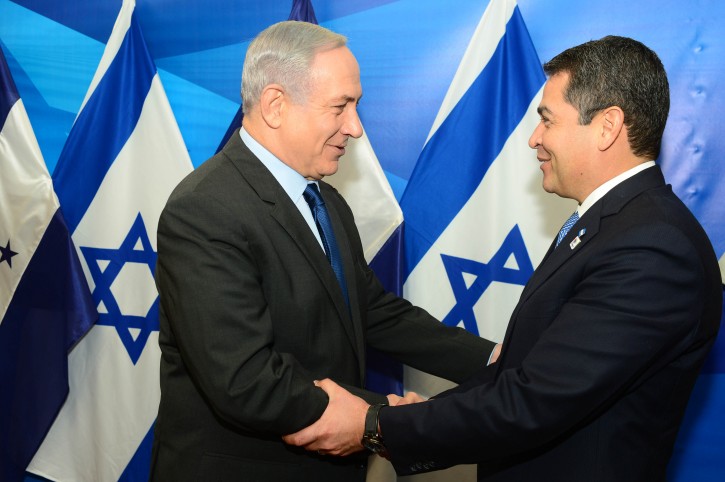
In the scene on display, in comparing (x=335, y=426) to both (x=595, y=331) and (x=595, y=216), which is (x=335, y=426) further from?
(x=595, y=216)

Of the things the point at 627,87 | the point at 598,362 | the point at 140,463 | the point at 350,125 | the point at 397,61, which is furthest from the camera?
the point at 140,463

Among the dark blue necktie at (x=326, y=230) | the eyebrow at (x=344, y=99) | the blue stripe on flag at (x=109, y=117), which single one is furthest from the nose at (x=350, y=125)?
the blue stripe on flag at (x=109, y=117)

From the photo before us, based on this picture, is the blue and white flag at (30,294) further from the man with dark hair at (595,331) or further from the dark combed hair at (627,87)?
the dark combed hair at (627,87)

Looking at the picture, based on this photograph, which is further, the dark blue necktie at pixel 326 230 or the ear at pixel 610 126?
the dark blue necktie at pixel 326 230

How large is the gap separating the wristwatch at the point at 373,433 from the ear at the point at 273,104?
31.4 inches

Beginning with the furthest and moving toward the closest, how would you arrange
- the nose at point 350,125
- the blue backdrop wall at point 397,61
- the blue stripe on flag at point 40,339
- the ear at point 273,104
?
the blue stripe on flag at point 40,339 → the blue backdrop wall at point 397,61 → the nose at point 350,125 → the ear at point 273,104

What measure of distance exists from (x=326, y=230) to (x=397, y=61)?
4.20ft

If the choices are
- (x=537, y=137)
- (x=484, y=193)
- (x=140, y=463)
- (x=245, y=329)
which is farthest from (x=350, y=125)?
(x=140, y=463)

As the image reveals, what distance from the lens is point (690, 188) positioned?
2.76 meters

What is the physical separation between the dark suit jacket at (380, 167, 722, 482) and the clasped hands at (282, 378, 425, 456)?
9cm

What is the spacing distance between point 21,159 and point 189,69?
82 centimetres

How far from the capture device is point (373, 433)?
6.15 ft

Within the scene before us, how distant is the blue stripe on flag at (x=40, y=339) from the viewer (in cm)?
306

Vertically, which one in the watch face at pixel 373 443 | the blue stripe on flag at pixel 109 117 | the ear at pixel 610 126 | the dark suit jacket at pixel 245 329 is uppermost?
the blue stripe on flag at pixel 109 117
